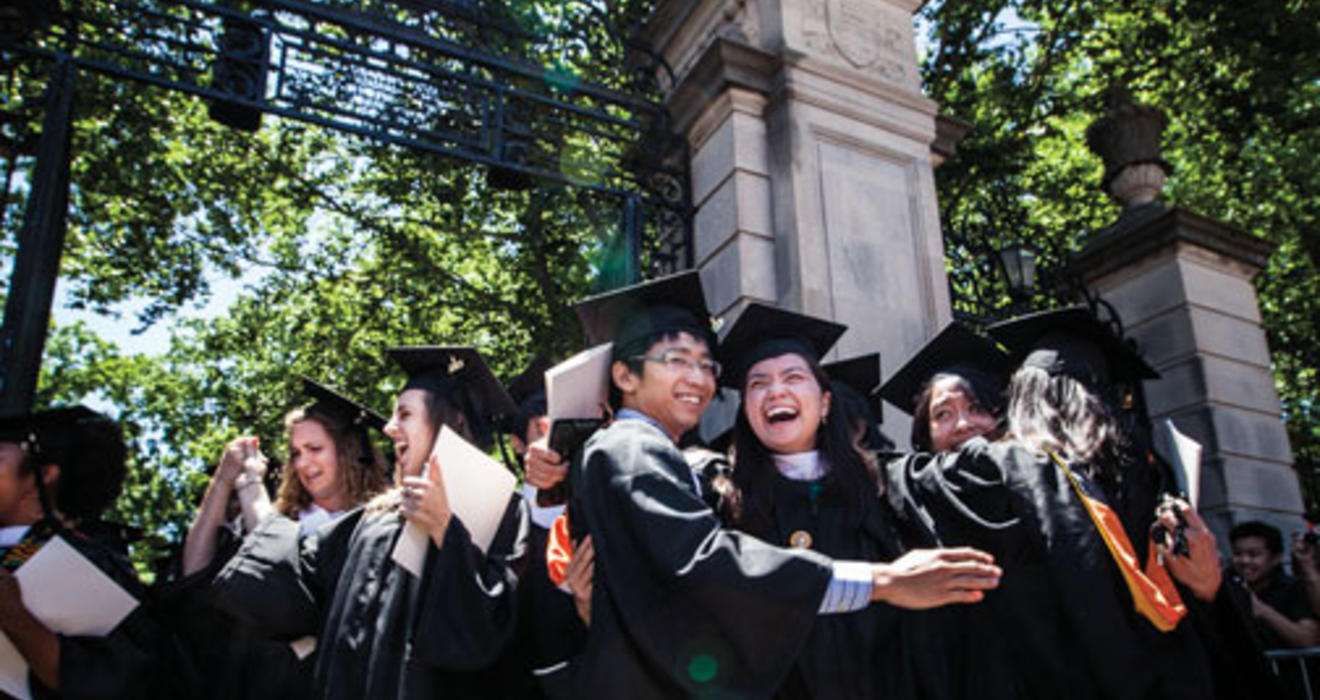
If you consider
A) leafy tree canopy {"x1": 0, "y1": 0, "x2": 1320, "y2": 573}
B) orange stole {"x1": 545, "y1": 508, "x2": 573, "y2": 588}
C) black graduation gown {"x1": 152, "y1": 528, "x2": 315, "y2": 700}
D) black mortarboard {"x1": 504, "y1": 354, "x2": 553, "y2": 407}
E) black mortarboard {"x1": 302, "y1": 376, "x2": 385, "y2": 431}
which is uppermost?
leafy tree canopy {"x1": 0, "y1": 0, "x2": 1320, "y2": 573}

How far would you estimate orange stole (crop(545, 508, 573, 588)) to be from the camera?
3059 mm

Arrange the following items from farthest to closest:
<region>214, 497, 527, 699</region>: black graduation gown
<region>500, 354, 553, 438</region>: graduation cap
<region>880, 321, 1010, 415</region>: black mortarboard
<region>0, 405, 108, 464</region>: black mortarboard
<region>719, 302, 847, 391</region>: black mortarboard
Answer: <region>500, 354, 553, 438</region>: graduation cap, <region>880, 321, 1010, 415</region>: black mortarboard, <region>0, 405, 108, 464</region>: black mortarboard, <region>719, 302, 847, 391</region>: black mortarboard, <region>214, 497, 527, 699</region>: black graduation gown

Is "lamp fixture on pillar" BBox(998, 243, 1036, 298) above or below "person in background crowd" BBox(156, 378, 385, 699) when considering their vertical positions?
above

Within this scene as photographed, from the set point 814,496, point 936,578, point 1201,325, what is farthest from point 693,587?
point 1201,325

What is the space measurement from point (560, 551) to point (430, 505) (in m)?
0.47

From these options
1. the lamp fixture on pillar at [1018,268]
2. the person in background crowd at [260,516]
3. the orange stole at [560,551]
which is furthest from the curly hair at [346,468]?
the lamp fixture on pillar at [1018,268]

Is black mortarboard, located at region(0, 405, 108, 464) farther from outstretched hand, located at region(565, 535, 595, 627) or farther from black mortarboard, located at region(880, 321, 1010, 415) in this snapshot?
black mortarboard, located at region(880, 321, 1010, 415)

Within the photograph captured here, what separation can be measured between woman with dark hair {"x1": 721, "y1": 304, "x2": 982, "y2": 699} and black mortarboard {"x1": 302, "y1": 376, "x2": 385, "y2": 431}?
1.90 m

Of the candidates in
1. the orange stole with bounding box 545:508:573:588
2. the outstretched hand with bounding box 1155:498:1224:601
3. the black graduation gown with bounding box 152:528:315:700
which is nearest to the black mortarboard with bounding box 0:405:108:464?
the black graduation gown with bounding box 152:528:315:700

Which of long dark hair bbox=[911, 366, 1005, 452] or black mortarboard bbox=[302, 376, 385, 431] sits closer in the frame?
long dark hair bbox=[911, 366, 1005, 452]

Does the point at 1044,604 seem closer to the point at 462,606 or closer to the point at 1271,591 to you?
the point at 462,606

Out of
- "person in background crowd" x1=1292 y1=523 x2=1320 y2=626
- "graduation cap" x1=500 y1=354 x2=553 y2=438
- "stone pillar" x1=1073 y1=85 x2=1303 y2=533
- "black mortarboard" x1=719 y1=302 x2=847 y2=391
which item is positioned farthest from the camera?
"stone pillar" x1=1073 y1=85 x2=1303 y2=533

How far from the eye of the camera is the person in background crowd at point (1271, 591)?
5512mm

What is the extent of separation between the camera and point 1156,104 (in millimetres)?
13094
